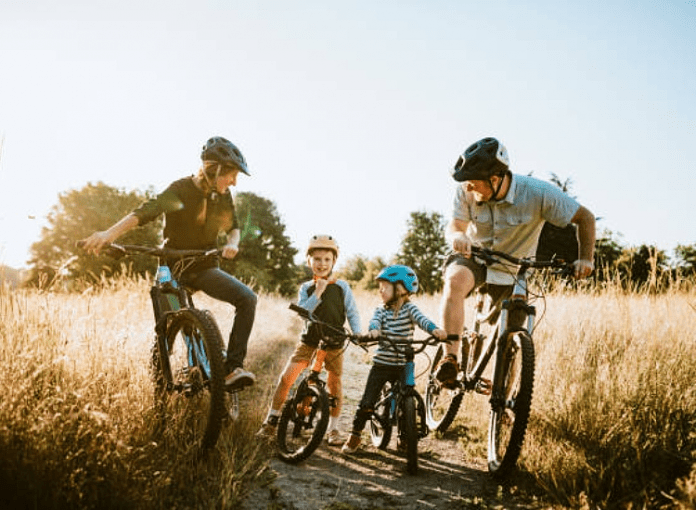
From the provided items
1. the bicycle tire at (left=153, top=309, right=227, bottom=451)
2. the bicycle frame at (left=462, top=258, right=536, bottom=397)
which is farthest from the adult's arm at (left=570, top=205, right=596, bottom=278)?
the bicycle tire at (left=153, top=309, right=227, bottom=451)

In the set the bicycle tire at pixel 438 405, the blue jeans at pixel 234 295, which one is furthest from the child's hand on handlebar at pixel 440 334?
the blue jeans at pixel 234 295

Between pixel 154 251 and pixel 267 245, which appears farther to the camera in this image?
pixel 267 245

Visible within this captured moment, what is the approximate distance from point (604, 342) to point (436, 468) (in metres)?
2.72

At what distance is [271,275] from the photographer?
41.1 metres

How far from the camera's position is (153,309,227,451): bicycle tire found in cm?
324

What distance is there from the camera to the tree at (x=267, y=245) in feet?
128

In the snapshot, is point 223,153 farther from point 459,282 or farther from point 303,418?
point 303,418

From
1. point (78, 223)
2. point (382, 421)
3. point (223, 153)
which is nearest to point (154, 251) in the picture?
point (223, 153)

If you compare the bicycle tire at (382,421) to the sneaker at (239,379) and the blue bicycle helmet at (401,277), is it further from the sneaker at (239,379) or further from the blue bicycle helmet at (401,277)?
the sneaker at (239,379)

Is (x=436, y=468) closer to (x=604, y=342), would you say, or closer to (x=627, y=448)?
(x=627, y=448)

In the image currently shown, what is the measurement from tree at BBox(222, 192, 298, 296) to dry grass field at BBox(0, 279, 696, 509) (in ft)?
112

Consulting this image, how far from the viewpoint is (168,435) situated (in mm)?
3219

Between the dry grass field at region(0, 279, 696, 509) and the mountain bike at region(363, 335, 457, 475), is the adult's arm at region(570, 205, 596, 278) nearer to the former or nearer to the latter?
the dry grass field at region(0, 279, 696, 509)

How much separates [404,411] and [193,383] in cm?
174
